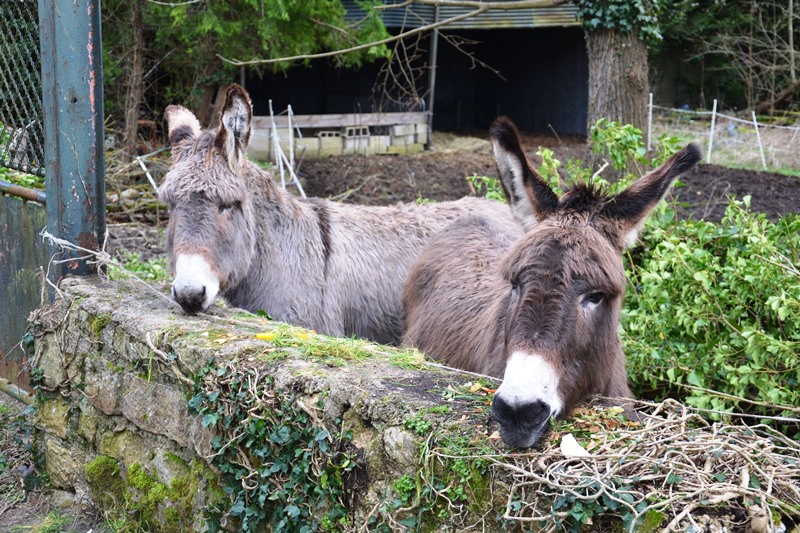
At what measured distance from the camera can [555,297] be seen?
8.79 feet

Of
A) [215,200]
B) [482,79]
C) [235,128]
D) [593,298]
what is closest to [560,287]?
[593,298]

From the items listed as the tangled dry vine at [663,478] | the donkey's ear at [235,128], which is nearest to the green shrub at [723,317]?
the tangled dry vine at [663,478]

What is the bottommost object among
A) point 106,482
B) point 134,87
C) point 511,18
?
point 106,482

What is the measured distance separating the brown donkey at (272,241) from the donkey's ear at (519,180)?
5.96 feet

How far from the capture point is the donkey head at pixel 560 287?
2.45 metres

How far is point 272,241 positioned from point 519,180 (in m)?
2.34

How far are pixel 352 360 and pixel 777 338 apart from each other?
103 inches

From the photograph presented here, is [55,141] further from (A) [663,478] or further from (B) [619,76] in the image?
(B) [619,76]

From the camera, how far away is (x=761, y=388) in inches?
165

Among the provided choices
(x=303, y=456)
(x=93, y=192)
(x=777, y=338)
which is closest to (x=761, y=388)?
(x=777, y=338)

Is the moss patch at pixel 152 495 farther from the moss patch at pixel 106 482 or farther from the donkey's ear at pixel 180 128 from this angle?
the donkey's ear at pixel 180 128

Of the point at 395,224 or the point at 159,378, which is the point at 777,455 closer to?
the point at 159,378

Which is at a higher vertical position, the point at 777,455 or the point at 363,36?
the point at 363,36

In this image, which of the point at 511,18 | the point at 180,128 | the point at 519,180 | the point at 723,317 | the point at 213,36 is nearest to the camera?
the point at 519,180
